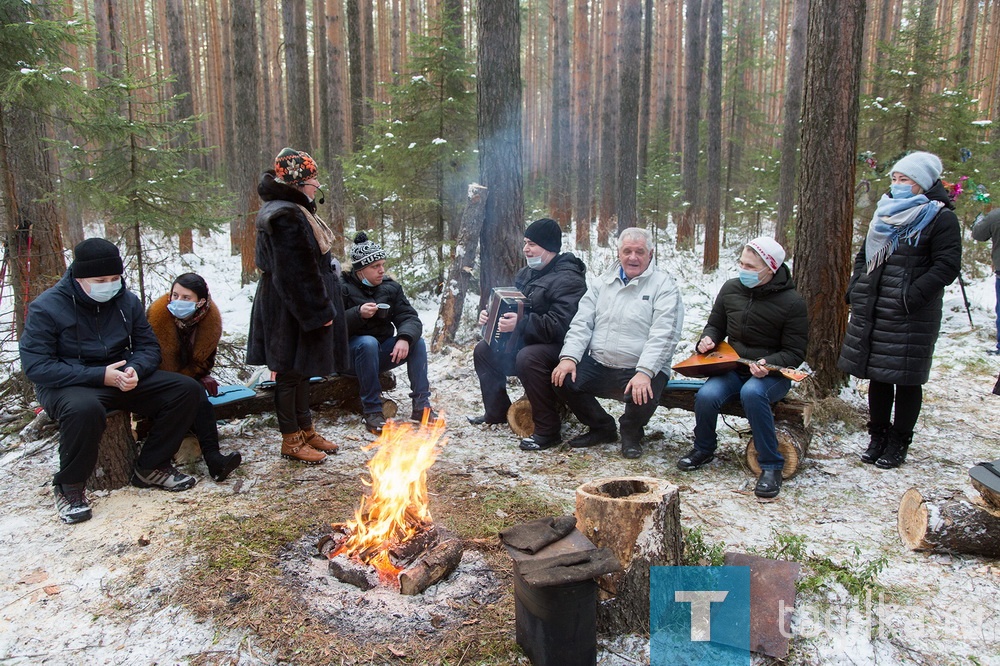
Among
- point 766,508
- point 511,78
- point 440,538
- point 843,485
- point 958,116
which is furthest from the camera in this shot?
point 958,116

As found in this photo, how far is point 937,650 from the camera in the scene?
2.61m

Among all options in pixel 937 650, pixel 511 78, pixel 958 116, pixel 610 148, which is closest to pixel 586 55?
pixel 610 148

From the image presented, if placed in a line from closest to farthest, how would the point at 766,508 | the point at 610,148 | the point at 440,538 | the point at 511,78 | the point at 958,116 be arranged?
the point at 440,538 < the point at 766,508 < the point at 511,78 < the point at 958,116 < the point at 610,148

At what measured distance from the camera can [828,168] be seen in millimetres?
5371

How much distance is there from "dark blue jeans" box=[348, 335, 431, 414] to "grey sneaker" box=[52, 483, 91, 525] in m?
2.05

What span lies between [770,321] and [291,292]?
3.31 m

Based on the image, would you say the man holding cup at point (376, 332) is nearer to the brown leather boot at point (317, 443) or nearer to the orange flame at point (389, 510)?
the brown leather boot at point (317, 443)

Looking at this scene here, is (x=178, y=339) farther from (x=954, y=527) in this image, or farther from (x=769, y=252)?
(x=954, y=527)

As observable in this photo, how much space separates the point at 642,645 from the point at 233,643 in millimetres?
1747

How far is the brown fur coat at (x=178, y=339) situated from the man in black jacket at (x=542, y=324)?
2101 millimetres

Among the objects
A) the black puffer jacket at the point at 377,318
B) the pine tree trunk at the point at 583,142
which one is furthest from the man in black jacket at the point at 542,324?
the pine tree trunk at the point at 583,142

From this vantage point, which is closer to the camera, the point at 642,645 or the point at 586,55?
the point at 642,645

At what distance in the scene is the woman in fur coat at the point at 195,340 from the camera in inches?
172

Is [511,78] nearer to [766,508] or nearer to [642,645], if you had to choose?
[766,508]
